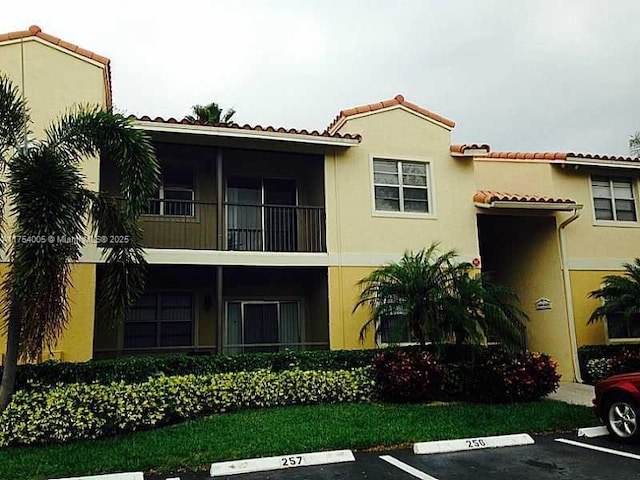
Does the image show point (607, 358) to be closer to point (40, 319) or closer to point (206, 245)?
point (206, 245)

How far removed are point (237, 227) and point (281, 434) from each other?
7.01 metres

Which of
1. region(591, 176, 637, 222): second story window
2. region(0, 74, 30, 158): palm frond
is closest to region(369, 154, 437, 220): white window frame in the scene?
region(591, 176, 637, 222): second story window

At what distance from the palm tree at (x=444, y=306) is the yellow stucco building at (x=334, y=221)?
1.67m

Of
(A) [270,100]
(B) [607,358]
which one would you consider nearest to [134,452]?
(B) [607,358]

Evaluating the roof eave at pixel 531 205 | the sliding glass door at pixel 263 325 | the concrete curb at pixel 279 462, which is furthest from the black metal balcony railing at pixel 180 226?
the concrete curb at pixel 279 462

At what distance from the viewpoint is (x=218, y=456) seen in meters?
7.49

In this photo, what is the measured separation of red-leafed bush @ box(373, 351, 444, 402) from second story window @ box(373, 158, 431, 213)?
13.1 feet

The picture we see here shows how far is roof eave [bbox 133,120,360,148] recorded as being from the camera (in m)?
11.9

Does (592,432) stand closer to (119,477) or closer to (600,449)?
(600,449)

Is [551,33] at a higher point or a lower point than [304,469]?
higher

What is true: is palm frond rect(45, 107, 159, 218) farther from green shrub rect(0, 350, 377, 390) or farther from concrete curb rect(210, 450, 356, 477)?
concrete curb rect(210, 450, 356, 477)

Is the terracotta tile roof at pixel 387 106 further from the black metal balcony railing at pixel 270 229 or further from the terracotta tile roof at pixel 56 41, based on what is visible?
the terracotta tile roof at pixel 56 41

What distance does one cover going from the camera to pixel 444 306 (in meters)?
11.3

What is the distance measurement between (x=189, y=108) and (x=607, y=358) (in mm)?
18750
